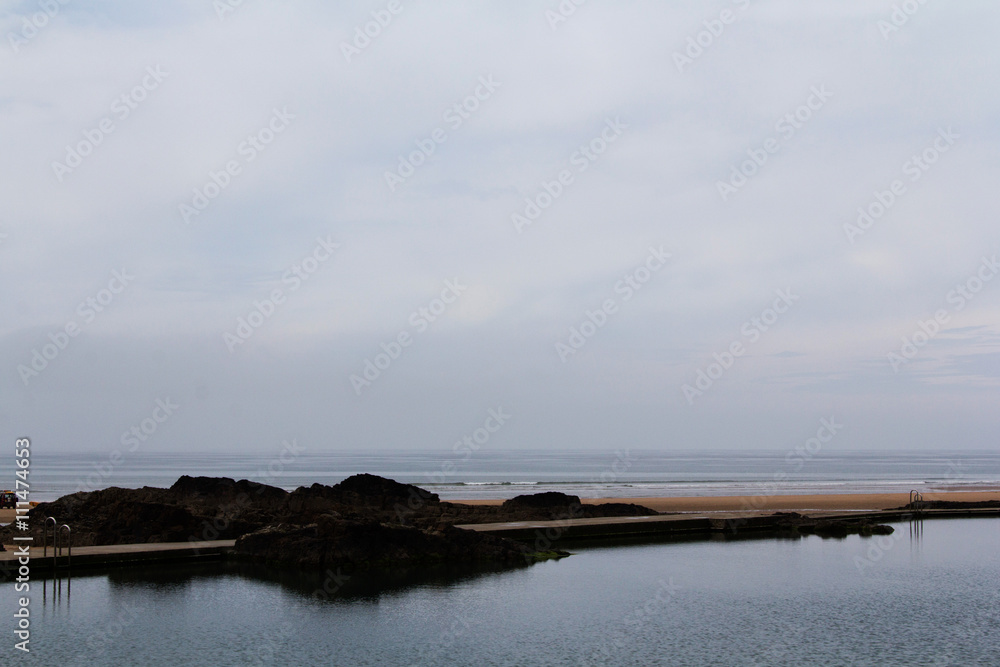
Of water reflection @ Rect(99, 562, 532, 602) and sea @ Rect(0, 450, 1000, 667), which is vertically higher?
water reflection @ Rect(99, 562, 532, 602)

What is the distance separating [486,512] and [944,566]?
19106mm

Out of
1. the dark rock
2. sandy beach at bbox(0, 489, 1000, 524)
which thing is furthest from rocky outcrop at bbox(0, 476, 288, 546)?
sandy beach at bbox(0, 489, 1000, 524)

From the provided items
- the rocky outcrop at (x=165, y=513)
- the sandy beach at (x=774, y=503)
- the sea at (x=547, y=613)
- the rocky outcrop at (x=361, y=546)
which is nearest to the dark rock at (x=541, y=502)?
the sandy beach at (x=774, y=503)

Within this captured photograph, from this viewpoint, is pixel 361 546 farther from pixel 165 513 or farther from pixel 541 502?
pixel 541 502

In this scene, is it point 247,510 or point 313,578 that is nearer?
point 313,578

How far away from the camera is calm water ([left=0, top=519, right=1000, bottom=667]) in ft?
64.5

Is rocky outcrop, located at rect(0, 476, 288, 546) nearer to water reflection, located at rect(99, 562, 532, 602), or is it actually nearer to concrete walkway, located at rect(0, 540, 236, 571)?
concrete walkway, located at rect(0, 540, 236, 571)

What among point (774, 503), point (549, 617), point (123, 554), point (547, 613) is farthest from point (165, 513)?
point (774, 503)

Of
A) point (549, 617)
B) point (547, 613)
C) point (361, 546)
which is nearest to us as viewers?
point (549, 617)

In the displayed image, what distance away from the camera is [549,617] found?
23219mm

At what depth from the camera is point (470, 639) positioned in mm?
21047

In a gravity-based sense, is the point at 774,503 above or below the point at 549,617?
below

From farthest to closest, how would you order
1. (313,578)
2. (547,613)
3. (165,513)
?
(165,513), (313,578), (547,613)

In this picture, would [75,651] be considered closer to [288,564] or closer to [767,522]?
[288,564]
